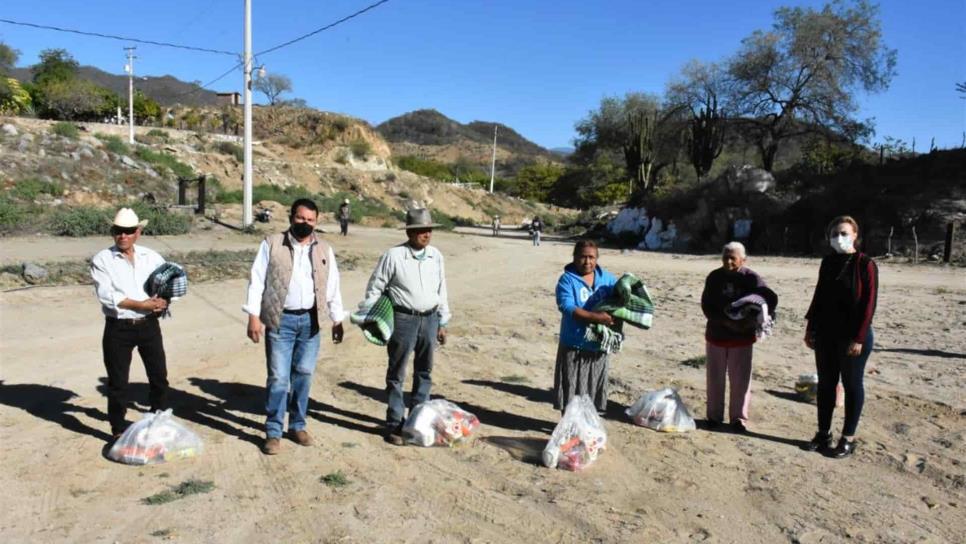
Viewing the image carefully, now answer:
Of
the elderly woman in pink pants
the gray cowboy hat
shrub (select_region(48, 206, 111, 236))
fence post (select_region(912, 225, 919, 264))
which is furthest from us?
fence post (select_region(912, 225, 919, 264))

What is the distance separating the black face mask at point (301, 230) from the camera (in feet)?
16.5

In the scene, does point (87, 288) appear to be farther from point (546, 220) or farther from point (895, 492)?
point (546, 220)

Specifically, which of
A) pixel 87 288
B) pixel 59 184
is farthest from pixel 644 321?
pixel 59 184

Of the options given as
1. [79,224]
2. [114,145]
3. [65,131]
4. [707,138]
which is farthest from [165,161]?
[707,138]

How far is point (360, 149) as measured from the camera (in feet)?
197

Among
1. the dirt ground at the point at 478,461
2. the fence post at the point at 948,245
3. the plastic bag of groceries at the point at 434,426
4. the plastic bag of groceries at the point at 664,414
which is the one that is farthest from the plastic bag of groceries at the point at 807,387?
the fence post at the point at 948,245

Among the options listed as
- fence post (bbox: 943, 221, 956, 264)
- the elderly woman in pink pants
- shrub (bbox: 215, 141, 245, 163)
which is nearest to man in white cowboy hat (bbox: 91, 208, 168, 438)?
the elderly woman in pink pants

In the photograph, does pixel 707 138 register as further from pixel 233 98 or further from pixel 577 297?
pixel 577 297

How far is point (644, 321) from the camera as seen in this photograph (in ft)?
17.4

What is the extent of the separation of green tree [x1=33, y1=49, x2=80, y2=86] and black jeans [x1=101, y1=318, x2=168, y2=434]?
6863 cm

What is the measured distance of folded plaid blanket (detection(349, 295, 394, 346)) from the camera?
5238mm

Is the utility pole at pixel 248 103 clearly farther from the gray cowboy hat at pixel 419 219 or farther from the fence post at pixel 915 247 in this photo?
the fence post at pixel 915 247

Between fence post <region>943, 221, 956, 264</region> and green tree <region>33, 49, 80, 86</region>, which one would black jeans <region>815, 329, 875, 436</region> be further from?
green tree <region>33, 49, 80, 86</region>

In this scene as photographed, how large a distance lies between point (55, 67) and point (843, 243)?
76606 millimetres
